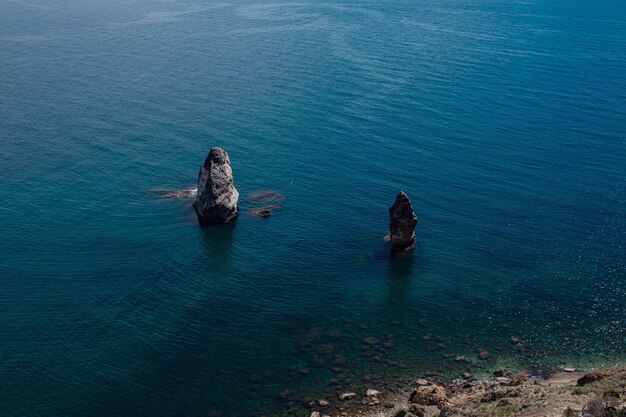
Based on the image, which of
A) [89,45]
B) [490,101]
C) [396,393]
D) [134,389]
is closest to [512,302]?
[396,393]

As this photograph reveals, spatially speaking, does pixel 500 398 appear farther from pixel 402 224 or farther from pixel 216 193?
pixel 216 193

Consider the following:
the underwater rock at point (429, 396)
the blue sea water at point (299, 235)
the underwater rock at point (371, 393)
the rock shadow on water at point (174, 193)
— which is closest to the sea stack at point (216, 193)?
the blue sea water at point (299, 235)

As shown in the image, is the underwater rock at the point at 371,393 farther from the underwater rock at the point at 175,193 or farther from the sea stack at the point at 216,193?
the underwater rock at the point at 175,193

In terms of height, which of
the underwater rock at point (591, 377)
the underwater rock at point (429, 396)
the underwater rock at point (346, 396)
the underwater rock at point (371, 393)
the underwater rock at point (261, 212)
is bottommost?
the underwater rock at point (346, 396)

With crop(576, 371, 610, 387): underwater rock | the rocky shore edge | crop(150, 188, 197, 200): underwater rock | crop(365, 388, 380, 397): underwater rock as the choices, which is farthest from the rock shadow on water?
crop(576, 371, 610, 387): underwater rock

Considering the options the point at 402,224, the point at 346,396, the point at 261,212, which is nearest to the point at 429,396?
the point at 346,396
